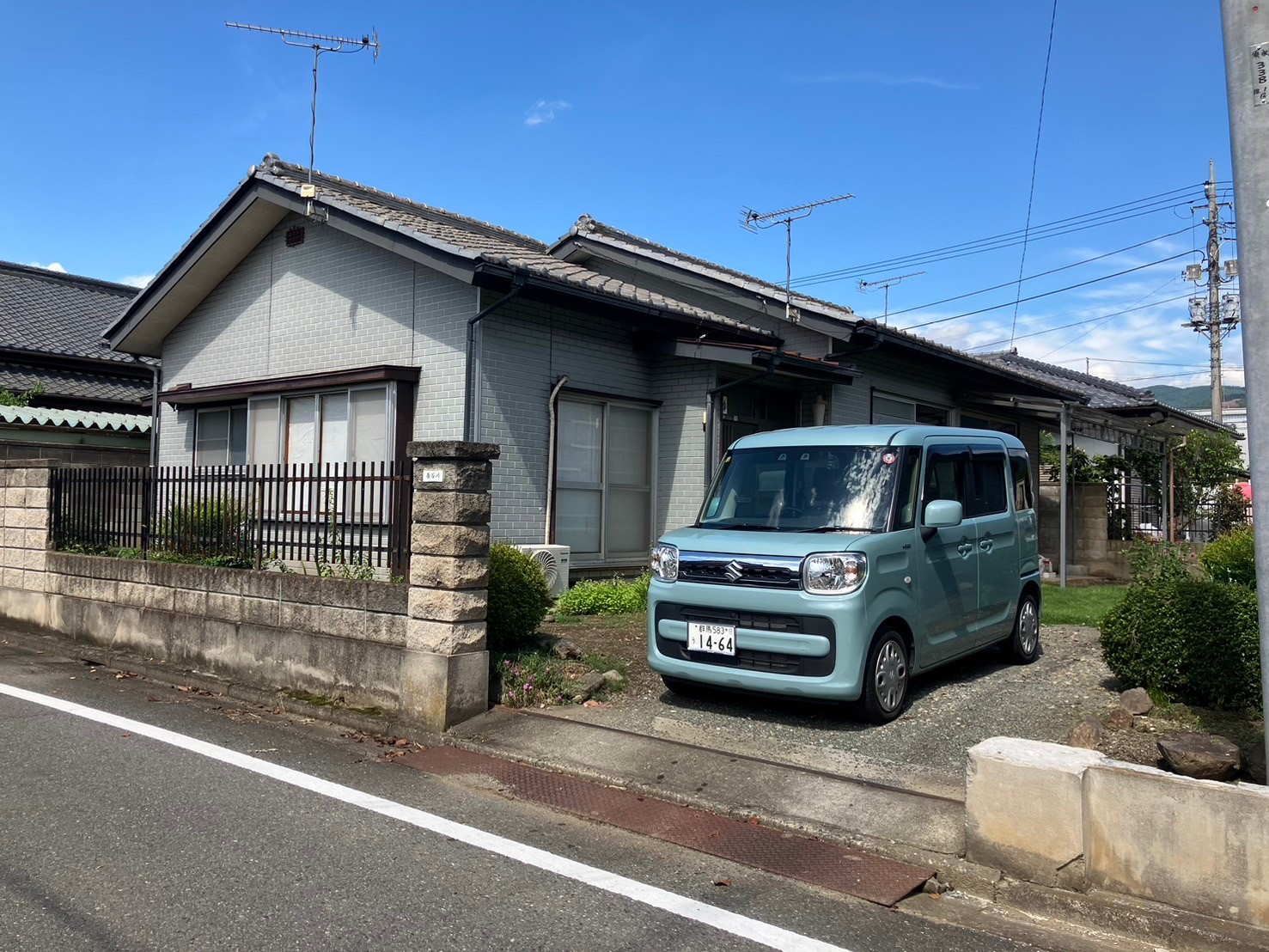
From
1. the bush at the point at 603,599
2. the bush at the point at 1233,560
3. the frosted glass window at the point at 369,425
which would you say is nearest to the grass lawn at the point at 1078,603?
the bush at the point at 1233,560

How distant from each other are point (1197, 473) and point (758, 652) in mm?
17876

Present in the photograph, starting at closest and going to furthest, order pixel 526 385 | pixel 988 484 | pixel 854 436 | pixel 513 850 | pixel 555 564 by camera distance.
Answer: pixel 513 850
pixel 854 436
pixel 988 484
pixel 555 564
pixel 526 385

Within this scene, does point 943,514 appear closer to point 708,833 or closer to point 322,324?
point 708,833

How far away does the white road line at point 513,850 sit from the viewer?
371cm

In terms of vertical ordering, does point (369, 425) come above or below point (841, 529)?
above

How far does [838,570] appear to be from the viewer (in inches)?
239

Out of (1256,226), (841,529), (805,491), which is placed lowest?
(841,529)

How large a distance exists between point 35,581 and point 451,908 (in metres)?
8.84

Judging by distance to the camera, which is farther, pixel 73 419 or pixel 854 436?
pixel 73 419

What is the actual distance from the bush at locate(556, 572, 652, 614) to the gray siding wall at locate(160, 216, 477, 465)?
7.23 ft

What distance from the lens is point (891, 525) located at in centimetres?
654

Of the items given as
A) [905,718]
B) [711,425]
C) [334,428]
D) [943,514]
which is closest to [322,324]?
[334,428]

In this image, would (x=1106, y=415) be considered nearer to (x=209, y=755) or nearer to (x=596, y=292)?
(x=596, y=292)

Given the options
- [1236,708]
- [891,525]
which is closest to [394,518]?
[891,525]
